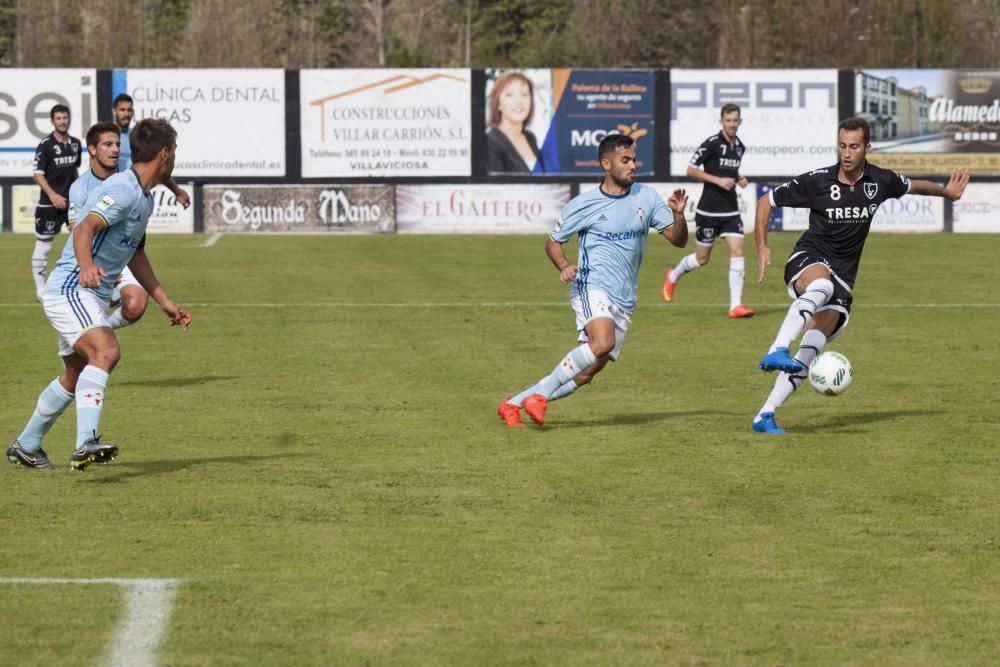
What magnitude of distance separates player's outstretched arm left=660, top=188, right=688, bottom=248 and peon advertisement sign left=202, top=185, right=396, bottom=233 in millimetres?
28671

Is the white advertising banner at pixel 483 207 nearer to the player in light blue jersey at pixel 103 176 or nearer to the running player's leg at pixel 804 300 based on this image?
the player in light blue jersey at pixel 103 176

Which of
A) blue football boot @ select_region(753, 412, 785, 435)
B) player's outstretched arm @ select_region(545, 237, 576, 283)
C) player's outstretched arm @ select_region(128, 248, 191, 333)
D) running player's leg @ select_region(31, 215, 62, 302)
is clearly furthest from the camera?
running player's leg @ select_region(31, 215, 62, 302)

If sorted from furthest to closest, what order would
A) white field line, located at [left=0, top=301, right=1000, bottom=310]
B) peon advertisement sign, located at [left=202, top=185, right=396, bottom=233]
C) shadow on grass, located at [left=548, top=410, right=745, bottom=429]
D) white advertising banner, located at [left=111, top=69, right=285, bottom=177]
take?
white advertising banner, located at [left=111, top=69, right=285, bottom=177] < peon advertisement sign, located at [left=202, top=185, right=396, bottom=233] < white field line, located at [left=0, top=301, right=1000, bottom=310] < shadow on grass, located at [left=548, top=410, right=745, bottom=429]

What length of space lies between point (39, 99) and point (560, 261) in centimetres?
3161

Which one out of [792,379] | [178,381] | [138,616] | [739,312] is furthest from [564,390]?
[739,312]

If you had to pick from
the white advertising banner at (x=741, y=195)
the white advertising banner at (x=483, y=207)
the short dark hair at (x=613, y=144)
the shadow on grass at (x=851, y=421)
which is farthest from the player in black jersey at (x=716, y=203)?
the white advertising banner at (x=483, y=207)

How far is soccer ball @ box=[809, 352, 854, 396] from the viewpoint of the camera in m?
11.1

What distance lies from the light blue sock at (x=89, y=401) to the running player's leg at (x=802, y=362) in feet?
14.2

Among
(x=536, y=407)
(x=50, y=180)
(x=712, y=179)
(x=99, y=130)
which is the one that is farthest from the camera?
(x=50, y=180)

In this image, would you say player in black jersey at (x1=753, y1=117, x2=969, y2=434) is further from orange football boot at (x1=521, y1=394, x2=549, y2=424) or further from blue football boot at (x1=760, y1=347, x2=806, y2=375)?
orange football boot at (x1=521, y1=394, x2=549, y2=424)

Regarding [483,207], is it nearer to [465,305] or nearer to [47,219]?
[465,305]

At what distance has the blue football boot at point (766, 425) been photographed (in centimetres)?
1095

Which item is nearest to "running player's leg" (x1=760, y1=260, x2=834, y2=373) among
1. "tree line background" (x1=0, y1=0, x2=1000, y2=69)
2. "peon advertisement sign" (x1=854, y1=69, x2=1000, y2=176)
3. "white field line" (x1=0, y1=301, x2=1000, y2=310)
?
"white field line" (x1=0, y1=301, x2=1000, y2=310)

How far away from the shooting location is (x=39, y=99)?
40.2 metres
